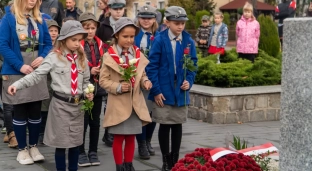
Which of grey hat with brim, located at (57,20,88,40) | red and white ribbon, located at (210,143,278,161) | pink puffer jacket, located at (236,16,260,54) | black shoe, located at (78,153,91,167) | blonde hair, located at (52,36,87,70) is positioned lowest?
black shoe, located at (78,153,91,167)

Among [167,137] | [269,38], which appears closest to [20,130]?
[167,137]

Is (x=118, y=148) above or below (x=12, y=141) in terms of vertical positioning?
above

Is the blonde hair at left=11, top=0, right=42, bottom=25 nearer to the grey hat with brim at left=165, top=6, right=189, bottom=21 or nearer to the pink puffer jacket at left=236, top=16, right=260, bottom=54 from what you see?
the grey hat with brim at left=165, top=6, right=189, bottom=21

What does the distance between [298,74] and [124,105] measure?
283cm

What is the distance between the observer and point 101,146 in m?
7.60

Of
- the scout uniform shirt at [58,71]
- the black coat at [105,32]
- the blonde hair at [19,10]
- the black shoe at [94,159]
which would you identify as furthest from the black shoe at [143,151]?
the blonde hair at [19,10]

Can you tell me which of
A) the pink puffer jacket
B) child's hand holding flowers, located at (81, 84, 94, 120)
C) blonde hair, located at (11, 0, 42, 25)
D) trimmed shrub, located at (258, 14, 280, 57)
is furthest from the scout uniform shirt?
trimmed shrub, located at (258, 14, 280, 57)

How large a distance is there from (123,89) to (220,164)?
5.05ft

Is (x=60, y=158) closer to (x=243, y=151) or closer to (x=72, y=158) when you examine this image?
(x=72, y=158)

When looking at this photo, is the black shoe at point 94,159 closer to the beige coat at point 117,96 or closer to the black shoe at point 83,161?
the black shoe at point 83,161

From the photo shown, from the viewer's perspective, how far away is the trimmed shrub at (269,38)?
44.5 feet

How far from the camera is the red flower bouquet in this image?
14.8 ft

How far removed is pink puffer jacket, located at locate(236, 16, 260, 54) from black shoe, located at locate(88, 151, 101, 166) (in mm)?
7599

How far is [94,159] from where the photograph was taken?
666 cm
